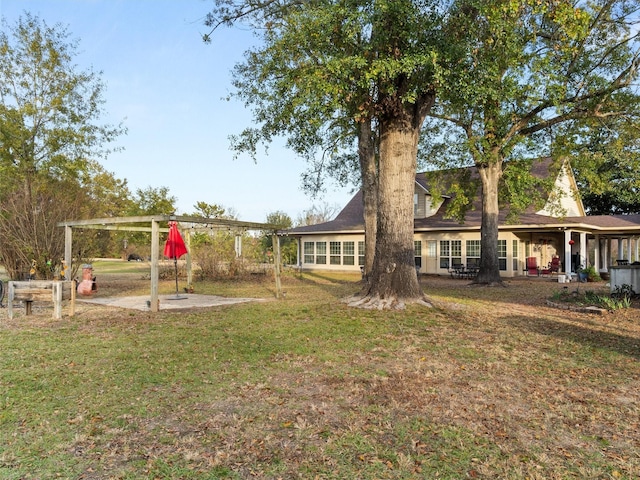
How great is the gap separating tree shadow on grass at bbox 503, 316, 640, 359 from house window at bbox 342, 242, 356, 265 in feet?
63.2

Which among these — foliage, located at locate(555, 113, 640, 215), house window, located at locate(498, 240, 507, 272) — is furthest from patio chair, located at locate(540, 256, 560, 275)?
foliage, located at locate(555, 113, 640, 215)

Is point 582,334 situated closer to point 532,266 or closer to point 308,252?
point 532,266

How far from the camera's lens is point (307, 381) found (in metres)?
5.38

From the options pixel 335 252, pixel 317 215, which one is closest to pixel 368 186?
pixel 335 252

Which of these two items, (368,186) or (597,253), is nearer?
(368,186)

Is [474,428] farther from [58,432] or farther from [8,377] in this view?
[8,377]

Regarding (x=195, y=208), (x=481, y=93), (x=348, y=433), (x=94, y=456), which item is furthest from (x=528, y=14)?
(x=195, y=208)

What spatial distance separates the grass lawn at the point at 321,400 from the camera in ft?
11.1

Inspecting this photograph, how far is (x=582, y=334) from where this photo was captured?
8047 mm

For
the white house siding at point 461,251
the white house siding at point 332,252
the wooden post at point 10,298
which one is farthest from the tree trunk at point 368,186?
the white house siding at point 332,252

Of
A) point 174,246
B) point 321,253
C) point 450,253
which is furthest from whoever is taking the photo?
point 321,253

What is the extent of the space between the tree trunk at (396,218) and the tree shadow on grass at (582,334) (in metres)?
2.35

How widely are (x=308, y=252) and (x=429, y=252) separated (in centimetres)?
840

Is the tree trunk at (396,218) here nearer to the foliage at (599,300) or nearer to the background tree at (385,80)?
the background tree at (385,80)
